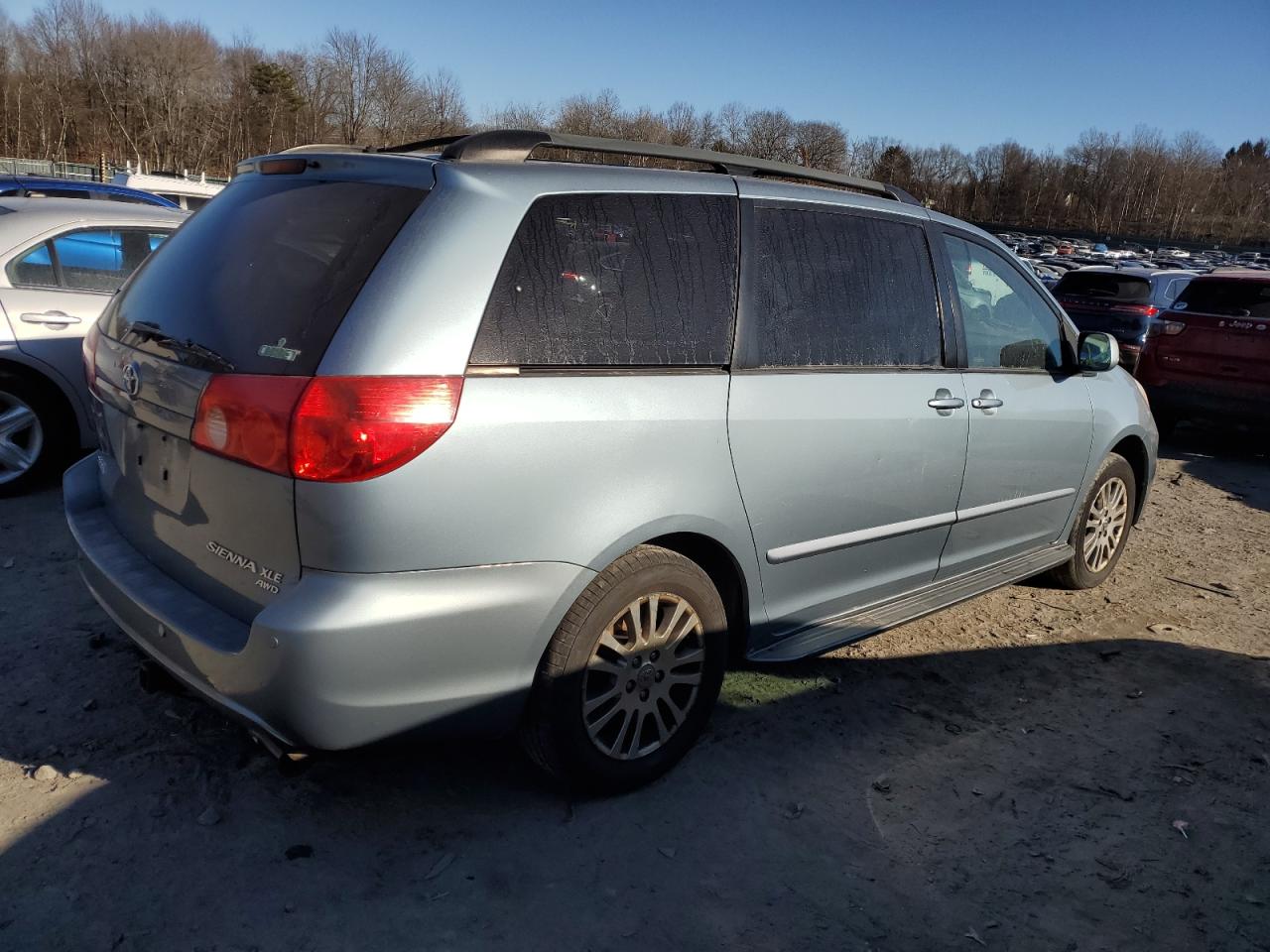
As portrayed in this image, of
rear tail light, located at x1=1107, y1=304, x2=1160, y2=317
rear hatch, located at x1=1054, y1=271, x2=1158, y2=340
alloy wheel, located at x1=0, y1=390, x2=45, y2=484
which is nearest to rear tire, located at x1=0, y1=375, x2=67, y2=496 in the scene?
alloy wheel, located at x1=0, y1=390, x2=45, y2=484

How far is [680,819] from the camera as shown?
9.85 ft

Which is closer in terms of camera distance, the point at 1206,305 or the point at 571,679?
the point at 571,679

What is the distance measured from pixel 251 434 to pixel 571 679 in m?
1.09

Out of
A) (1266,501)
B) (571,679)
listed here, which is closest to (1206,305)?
(1266,501)

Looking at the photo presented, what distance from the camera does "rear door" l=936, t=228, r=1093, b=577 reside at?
13.4 feet

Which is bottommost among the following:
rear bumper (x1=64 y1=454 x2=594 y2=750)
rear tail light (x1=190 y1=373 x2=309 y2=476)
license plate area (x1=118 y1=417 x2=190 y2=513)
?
rear bumper (x1=64 y1=454 x2=594 y2=750)

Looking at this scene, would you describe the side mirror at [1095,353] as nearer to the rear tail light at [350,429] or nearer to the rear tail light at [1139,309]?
the rear tail light at [350,429]

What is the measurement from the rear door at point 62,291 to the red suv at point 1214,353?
30.0 feet

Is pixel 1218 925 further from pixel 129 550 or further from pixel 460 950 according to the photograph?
pixel 129 550

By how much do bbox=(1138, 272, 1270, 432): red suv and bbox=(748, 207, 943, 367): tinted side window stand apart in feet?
22.4

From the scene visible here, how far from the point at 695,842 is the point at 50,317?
4733 millimetres

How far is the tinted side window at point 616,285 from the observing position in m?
2.66

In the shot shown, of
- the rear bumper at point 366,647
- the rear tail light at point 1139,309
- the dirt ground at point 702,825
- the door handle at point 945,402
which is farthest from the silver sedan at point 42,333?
the rear tail light at point 1139,309

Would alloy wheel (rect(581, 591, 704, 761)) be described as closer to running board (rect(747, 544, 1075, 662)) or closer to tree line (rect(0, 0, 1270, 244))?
running board (rect(747, 544, 1075, 662))
